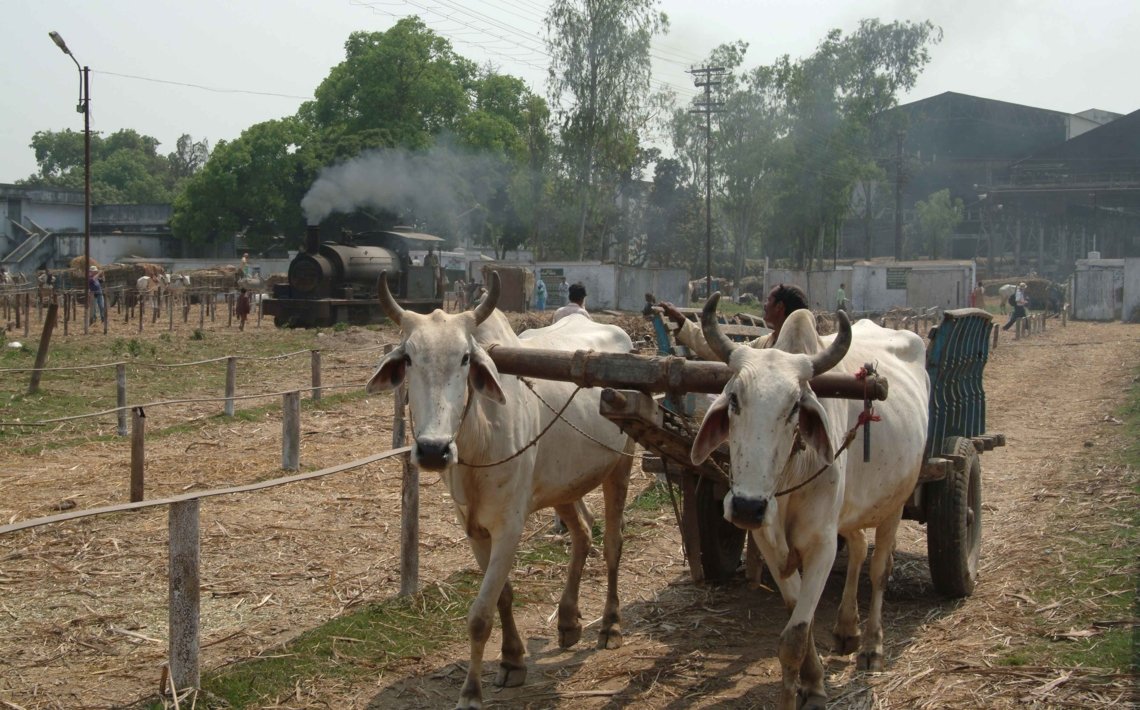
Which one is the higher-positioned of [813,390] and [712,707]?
[813,390]

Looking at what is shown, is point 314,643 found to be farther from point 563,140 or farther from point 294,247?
point 294,247

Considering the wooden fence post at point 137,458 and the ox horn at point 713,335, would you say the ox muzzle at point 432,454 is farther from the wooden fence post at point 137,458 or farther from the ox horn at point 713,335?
the wooden fence post at point 137,458

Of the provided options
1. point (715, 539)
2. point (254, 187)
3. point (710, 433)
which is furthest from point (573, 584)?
point (254, 187)

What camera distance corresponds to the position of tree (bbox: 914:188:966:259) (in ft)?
204

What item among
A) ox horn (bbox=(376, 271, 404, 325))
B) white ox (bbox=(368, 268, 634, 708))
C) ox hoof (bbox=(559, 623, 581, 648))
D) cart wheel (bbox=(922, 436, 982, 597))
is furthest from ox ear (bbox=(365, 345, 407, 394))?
cart wheel (bbox=(922, 436, 982, 597))

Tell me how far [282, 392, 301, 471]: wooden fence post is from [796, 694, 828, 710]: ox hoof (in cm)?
688

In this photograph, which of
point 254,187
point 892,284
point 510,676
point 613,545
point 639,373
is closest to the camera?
point 639,373

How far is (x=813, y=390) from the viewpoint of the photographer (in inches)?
193

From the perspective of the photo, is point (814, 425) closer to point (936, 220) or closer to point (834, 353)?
point (834, 353)

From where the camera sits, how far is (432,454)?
4.69 metres

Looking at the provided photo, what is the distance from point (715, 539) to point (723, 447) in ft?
5.21

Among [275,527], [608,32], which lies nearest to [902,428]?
[275,527]

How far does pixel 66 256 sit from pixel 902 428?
53.4 m

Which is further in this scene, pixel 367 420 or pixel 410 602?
pixel 367 420
